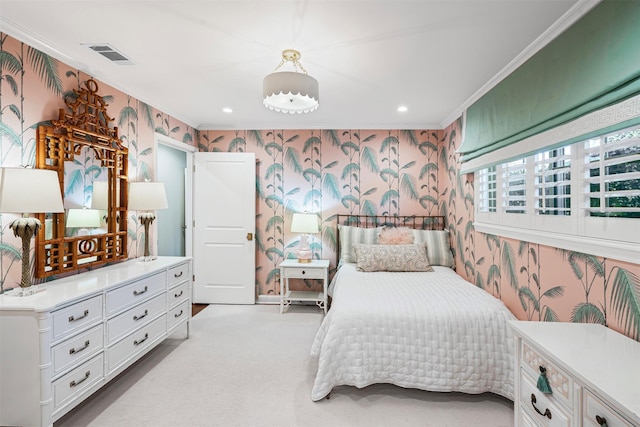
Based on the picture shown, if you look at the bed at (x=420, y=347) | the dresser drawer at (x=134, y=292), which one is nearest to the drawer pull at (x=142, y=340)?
the dresser drawer at (x=134, y=292)

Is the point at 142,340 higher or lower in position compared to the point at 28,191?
lower

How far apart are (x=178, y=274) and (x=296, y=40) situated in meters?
2.37

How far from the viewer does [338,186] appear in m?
4.55

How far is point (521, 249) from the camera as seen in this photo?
8.44ft

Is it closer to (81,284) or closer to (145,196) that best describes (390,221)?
(145,196)

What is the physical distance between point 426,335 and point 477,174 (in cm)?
190

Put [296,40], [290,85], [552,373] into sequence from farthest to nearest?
[296,40]
[290,85]
[552,373]

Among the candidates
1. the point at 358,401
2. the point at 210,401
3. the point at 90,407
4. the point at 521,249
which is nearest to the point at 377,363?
the point at 358,401

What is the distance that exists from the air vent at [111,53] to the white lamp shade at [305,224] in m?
2.44

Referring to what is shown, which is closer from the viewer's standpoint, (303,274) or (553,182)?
(553,182)

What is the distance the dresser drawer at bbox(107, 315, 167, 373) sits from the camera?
2.24 meters

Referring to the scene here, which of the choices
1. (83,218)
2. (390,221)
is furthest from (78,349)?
(390,221)

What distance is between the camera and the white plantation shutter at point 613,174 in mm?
1584

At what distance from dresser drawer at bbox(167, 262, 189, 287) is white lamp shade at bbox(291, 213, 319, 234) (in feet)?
4.68
